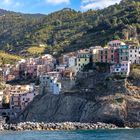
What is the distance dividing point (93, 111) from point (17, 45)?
99.4 meters

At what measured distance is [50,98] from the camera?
340 feet

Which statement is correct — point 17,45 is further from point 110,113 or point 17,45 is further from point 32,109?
point 110,113

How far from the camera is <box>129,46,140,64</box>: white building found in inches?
4114

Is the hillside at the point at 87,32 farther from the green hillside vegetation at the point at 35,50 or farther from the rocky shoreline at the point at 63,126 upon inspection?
the rocky shoreline at the point at 63,126

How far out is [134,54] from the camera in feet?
346

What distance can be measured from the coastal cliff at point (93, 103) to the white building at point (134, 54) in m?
7.46

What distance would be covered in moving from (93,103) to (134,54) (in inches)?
611

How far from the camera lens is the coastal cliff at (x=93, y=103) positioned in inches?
3588

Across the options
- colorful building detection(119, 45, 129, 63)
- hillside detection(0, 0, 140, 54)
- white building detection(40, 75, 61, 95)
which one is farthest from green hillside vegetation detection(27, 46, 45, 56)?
colorful building detection(119, 45, 129, 63)

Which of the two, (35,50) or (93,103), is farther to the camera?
(35,50)

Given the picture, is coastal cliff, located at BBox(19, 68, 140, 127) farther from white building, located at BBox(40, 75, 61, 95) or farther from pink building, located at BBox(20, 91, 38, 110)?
pink building, located at BBox(20, 91, 38, 110)

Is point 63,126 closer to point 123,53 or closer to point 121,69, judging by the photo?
point 121,69

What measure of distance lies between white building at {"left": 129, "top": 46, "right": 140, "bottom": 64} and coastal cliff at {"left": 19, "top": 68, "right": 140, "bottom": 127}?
294 inches

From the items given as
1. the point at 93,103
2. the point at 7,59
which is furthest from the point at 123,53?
the point at 7,59
